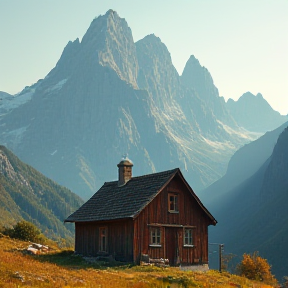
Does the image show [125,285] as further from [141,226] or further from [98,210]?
[98,210]

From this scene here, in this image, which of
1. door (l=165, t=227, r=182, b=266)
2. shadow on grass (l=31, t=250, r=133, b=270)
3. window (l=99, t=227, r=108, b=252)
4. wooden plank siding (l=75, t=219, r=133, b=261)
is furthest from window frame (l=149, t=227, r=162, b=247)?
window (l=99, t=227, r=108, b=252)

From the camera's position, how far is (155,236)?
39.4 m

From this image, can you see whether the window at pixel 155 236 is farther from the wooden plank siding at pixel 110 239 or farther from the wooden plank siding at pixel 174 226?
the wooden plank siding at pixel 110 239

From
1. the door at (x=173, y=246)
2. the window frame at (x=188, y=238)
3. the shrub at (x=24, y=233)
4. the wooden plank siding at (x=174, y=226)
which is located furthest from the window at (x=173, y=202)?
the shrub at (x=24, y=233)

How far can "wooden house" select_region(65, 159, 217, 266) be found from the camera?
126 ft

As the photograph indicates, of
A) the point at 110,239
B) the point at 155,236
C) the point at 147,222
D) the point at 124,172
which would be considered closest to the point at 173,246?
the point at 155,236

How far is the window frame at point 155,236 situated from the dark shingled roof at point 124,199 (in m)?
2.51

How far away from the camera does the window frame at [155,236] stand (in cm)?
3894

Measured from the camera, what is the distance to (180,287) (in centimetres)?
2564

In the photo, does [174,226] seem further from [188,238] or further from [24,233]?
[24,233]

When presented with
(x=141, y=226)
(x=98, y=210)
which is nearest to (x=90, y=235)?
(x=98, y=210)

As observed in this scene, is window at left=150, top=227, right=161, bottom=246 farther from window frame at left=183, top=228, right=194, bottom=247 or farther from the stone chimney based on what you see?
the stone chimney

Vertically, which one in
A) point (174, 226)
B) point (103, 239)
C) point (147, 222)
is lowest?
point (103, 239)

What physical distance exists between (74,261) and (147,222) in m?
6.97
